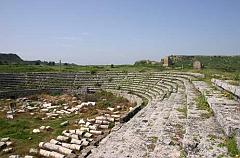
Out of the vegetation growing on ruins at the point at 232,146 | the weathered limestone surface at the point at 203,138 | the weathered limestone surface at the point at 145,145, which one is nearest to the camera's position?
the vegetation growing on ruins at the point at 232,146

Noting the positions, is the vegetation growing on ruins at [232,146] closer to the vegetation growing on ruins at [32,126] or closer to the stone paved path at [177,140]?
the stone paved path at [177,140]

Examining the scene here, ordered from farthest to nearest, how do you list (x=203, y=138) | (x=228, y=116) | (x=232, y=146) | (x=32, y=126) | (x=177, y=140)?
(x=32, y=126) → (x=177, y=140) → (x=228, y=116) → (x=203, y=138) → (x=232, y=146)

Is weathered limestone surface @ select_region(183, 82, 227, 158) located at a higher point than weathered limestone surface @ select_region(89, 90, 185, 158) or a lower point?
higher

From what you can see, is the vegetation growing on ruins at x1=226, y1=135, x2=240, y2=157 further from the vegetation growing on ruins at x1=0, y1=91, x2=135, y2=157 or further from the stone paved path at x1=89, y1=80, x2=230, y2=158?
the vegetation growing on ruins at x1=0, y1=91, x2=135, y2=157

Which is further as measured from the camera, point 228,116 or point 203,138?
point 228,116

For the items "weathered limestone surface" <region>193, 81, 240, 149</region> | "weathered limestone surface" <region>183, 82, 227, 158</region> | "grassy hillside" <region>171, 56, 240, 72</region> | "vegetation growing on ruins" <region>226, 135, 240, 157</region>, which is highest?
"grassy hillside" <region>171, 56, 240, 72</region>

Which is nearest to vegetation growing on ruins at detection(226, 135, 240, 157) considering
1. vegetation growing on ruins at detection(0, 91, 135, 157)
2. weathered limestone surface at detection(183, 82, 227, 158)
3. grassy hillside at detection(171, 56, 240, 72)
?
weathered limestone surface at detection(183, 82, 227, 158)

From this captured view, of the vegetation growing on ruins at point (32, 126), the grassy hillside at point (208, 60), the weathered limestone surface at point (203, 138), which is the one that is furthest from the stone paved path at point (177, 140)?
the grassy hillside at point (208, 60)

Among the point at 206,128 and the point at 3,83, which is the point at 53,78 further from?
the point at 206,128

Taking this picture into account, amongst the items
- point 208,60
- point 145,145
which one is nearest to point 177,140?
point 145,145

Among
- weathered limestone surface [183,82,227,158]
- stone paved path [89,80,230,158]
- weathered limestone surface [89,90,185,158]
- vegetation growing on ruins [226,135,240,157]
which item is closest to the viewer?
vegetation growing on ruins [226,135,240,157]

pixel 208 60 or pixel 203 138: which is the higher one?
pixel 208 60

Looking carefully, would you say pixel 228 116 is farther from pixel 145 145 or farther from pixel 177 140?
pixel 145 145

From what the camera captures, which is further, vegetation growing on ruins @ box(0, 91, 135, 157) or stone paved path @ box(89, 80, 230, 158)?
vegetation growing on ruins @ box(0, 91, 135, 157)
